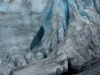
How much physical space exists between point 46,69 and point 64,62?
0.30m

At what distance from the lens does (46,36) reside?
141 inches

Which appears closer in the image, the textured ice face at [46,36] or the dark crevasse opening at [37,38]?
the textured ice face at [46,36]

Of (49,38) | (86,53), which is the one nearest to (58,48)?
(49,38)

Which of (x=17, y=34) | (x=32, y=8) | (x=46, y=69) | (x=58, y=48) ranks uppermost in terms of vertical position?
(x=32, y=8)

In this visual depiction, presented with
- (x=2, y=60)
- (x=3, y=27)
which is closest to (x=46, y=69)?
(x=2, y=60)

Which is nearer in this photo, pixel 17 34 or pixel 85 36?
pixel 17 34

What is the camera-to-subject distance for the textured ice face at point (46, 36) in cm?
332

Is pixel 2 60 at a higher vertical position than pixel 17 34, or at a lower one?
lower

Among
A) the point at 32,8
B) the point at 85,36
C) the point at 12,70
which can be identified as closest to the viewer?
the point at 12,70

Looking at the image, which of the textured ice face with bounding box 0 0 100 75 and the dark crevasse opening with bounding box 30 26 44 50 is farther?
the dark crevasse opening with bounding box 30 26 44 50

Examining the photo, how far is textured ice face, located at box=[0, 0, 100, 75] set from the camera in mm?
3316

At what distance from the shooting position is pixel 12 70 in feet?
10.8

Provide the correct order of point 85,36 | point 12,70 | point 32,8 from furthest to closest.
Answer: point 85,36
point 32,8
point 12,70

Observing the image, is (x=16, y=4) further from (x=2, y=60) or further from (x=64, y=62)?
(x=64, y=62)
